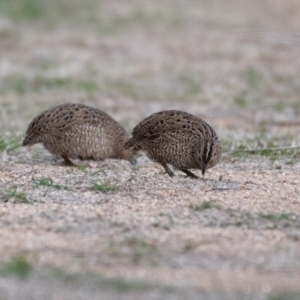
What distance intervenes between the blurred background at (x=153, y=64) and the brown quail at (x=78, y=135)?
659 mm

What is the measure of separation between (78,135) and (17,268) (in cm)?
424

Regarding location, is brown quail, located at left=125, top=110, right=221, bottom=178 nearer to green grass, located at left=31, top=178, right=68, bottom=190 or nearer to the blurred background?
green grass, located at left=31, top=178, right=68, bottom=190

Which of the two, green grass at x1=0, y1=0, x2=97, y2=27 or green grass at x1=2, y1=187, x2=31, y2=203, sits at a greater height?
green grass at x1=2, y1=187, x2=31, y2=203

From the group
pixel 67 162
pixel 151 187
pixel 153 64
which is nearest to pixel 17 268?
pixel 151 187

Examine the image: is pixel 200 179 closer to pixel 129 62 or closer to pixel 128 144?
pixel 128 144

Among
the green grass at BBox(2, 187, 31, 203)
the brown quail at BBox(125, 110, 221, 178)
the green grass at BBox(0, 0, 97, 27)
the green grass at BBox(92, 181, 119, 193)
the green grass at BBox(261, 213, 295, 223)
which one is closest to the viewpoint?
the green grass at BBox(261, 213, 295, 223)

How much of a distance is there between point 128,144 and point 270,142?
7.06 feet

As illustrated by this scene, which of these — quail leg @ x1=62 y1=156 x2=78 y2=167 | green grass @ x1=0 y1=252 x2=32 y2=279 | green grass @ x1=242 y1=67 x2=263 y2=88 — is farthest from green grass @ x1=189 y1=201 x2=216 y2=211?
green grass @ x1=242 y1=67 x2=263 y2=88

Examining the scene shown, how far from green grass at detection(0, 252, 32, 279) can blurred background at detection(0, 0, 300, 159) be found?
4.72 m

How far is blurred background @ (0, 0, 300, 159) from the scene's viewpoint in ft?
45.6

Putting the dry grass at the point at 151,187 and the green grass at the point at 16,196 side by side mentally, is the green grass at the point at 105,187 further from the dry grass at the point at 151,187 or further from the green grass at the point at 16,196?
the green grass at the point at 16,196

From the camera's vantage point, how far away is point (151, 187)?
8219mm

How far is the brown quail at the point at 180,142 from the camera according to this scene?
8.88 metres

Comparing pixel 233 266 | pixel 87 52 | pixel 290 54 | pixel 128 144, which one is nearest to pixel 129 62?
pixel 87 52
